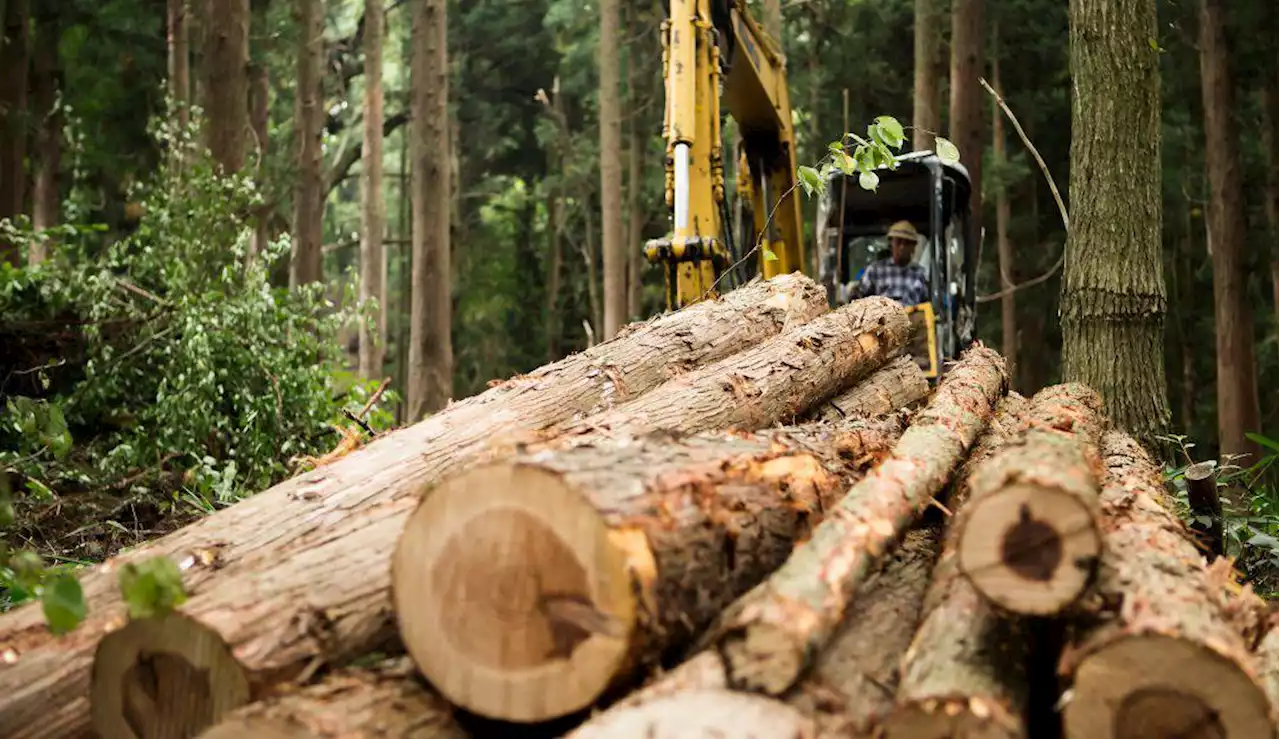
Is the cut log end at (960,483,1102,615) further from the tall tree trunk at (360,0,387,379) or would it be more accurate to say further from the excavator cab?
the tall tree trunk at (360,0,387,379)

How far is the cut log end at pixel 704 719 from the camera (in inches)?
86.0

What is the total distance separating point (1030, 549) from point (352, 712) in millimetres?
1577

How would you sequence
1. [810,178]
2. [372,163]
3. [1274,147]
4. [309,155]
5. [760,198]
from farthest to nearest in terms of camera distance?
[372,163] → [1274,147] → [309,155] → [760,198] → [810,178]

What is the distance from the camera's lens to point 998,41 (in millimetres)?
21156

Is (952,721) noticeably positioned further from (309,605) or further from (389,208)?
(389,208)

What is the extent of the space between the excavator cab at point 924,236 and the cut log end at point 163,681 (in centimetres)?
617

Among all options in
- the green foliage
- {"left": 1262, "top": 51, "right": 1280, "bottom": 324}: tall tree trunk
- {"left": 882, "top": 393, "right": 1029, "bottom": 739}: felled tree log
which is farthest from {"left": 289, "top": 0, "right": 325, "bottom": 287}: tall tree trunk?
{"left": 1262, "top": 51, "right": 1280, "bottom": 324}: tall tree trunk

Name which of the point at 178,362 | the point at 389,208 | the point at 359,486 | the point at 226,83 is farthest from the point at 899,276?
the point at 389,208

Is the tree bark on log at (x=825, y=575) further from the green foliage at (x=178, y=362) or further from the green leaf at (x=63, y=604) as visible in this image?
the green foliage at (x=178, y=362)

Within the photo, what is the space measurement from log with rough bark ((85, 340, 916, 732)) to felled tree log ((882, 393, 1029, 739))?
1.13 m

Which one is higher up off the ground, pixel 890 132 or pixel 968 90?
pixel 968 90

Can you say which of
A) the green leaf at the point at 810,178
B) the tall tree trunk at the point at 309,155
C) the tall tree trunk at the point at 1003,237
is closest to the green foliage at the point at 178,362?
the green leaf at the point at 810,178

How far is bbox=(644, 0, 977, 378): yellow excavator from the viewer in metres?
7.06

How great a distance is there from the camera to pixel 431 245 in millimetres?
13617
